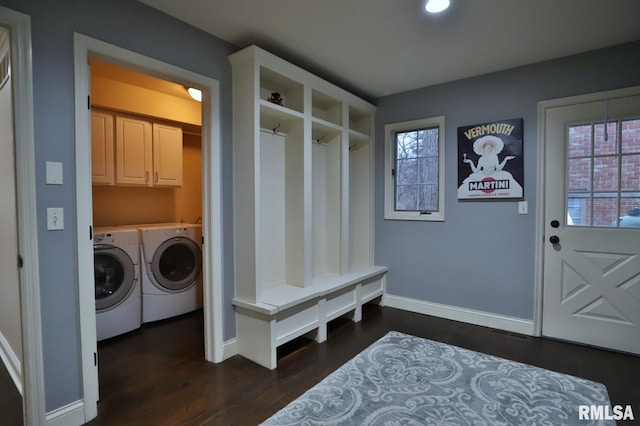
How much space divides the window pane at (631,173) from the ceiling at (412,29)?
92 cm

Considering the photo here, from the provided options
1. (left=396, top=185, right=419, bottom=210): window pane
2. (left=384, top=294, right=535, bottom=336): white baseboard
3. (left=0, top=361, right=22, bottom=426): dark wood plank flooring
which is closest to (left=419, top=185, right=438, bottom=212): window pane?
(left=396, top=185, right=419, bottom=210): window pane

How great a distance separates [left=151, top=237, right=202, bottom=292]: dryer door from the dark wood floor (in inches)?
15.7

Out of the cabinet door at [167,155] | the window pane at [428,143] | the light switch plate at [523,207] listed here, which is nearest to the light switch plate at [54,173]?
the cabinet door at [167,155]

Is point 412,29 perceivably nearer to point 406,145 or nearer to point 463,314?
point 406,145

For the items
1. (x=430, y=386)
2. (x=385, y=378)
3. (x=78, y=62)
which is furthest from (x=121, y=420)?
(x=78, y=62)

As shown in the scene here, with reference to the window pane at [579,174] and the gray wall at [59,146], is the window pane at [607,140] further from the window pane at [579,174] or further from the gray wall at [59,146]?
the gray wall at [59,146]

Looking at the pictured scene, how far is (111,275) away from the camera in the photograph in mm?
2898

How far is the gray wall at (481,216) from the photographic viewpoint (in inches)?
109

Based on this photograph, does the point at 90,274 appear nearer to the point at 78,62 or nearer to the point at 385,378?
the point at 78,62

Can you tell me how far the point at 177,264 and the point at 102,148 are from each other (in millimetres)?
1331

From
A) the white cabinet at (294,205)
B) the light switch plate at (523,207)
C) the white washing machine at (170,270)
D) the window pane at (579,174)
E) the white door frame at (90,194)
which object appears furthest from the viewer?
the white washing machine at (170,270)

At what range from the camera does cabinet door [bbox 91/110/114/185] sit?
3.00 meters

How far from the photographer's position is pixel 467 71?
3.10 m

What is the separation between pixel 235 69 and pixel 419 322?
289 cm
